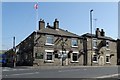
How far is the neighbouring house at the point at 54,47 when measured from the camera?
139 ft

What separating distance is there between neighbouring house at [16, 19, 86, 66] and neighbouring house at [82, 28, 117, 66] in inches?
67.2

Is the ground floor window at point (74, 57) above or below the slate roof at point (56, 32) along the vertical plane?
below

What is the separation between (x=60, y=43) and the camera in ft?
149

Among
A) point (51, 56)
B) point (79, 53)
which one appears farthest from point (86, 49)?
point (51, 56)

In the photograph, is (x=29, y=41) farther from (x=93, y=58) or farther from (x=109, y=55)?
(x=109, y=55)

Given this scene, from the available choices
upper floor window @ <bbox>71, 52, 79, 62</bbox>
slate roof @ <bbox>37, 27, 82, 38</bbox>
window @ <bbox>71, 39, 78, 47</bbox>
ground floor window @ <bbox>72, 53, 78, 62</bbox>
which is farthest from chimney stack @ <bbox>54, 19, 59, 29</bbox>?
ground floor window @ <bbox>72, 53, 78, 62</bbox>

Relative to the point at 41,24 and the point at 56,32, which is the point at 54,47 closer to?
the point at 56,32

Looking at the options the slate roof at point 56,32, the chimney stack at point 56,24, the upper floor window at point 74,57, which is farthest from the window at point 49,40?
the upper floor window at point 74,57

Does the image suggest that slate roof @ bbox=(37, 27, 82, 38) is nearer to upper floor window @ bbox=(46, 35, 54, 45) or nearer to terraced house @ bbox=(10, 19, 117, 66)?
terraced house @ bbox=(10, 19, 117, 66)

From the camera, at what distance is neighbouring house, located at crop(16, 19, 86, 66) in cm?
4231

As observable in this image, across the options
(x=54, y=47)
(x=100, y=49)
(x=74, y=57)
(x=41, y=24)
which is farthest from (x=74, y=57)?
(x=41, y=24)

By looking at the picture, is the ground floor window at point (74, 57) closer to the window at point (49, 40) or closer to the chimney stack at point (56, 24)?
the window at point (49, 40)

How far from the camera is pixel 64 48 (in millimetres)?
45531

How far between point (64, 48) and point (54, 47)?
2.35m
